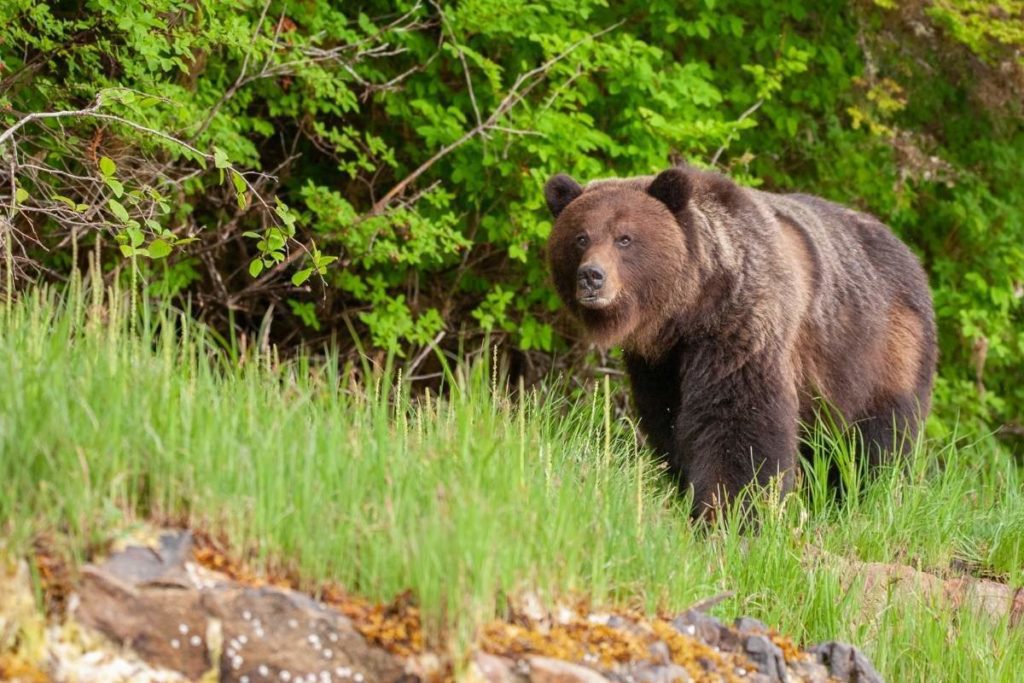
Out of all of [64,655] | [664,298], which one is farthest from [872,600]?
[64,655]

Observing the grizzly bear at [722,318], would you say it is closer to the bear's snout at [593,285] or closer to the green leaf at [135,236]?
the bear's snout at [593,285]

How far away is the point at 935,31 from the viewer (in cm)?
1149

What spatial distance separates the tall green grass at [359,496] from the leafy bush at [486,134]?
10.3 ft

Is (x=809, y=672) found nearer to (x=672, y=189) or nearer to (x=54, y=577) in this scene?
(x=54, y=577)

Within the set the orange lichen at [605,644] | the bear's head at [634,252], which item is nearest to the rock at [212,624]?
the orange lichen at [605,644]

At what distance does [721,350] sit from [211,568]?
3.70 m

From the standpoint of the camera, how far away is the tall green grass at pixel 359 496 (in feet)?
13.3

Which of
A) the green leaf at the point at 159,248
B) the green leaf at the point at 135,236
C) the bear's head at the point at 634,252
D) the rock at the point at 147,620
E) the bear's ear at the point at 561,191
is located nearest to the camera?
the rock at the point at 147,620

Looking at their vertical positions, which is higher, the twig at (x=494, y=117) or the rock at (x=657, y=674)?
the twig at (x=494, y=117)

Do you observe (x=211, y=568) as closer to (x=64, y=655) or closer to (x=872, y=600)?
(x=64, y=655)

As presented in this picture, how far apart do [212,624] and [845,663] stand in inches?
94.7

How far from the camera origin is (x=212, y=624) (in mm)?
3805

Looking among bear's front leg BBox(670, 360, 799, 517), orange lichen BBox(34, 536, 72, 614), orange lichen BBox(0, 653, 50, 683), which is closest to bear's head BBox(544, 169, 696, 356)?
bear's front leg BBox(670, 360, 799, 517)

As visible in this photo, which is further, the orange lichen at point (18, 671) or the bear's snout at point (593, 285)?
the bear's snout at point (593, 285)
